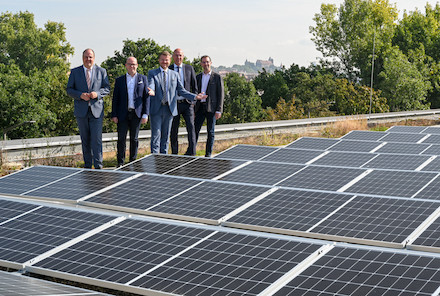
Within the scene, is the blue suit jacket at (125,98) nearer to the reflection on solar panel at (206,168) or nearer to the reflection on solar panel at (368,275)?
the reflection on solar panel at (206,168)

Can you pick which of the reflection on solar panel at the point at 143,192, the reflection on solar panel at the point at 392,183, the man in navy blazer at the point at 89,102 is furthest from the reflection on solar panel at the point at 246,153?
the reflection on solar panel at the point at 143,192

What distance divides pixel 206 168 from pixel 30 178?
7.84 ft

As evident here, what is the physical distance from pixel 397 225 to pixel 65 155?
1090 centimetres

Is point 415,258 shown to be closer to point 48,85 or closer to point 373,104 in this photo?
point 373,104

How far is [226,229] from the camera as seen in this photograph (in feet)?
19.0

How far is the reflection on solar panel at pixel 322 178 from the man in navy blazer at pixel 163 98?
4.49 metres

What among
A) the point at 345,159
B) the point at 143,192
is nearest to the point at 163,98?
the point at 345,159

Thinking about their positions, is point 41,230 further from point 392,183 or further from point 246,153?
point 246,153

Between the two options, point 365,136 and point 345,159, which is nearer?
point 345,159

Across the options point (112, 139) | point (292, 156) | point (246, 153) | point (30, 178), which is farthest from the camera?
Answer: point (112, 139)

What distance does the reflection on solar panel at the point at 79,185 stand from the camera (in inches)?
295

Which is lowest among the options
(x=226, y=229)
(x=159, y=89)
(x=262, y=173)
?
(x=226, y=229)

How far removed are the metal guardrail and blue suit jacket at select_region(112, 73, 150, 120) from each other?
2650 mm

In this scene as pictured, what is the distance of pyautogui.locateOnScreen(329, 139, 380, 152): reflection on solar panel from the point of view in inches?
488
